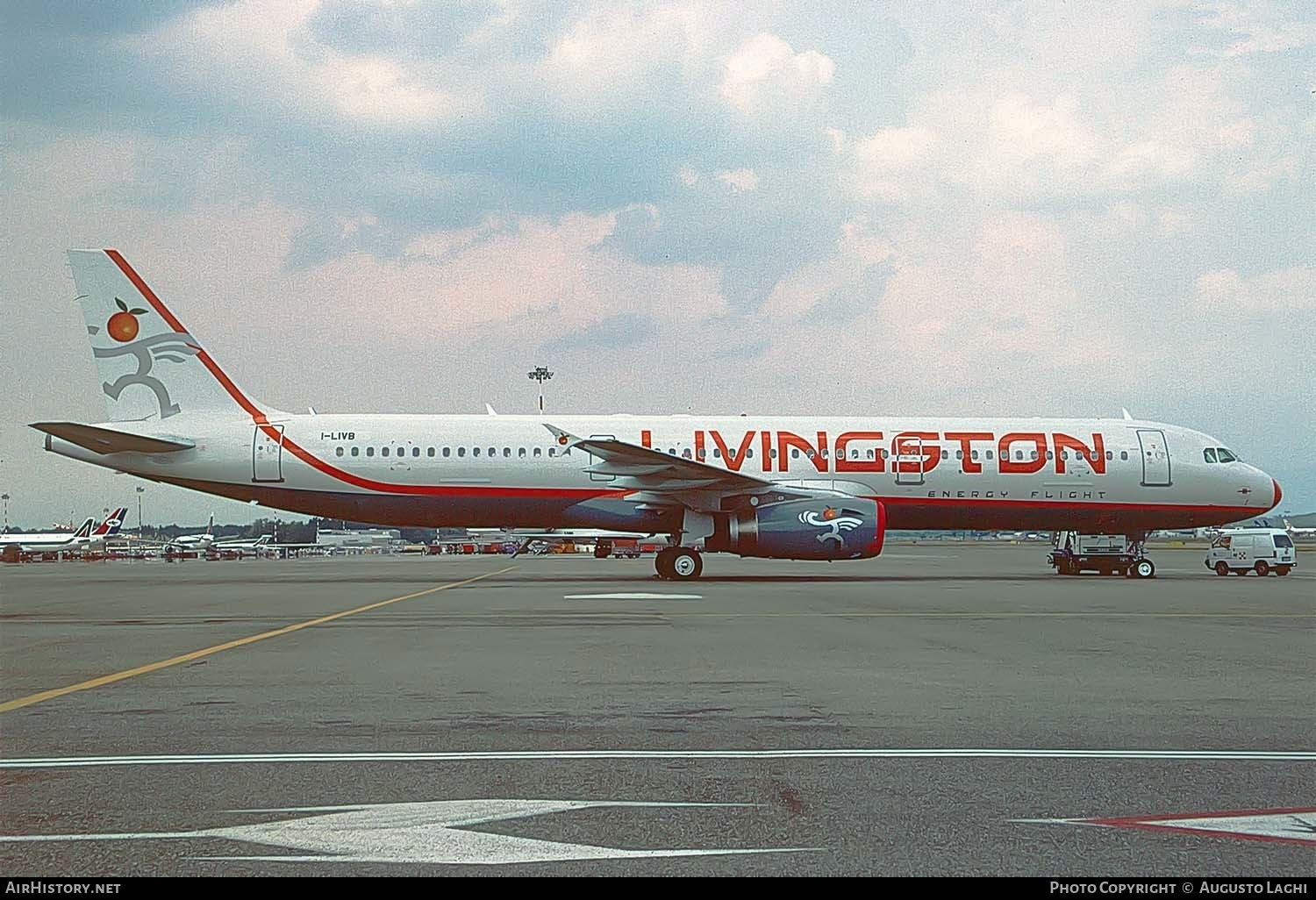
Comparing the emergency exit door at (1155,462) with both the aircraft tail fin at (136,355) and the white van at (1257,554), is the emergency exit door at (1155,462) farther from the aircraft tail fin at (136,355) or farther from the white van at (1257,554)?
the aircraft tail fin at (136,355)

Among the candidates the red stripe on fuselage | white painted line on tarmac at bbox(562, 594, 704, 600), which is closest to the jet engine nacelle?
the red stripe on fuselage

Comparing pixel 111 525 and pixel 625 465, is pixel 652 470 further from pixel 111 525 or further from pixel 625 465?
pixel 111 525

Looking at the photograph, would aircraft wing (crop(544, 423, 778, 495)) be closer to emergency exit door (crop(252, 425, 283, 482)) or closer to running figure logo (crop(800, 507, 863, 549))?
running figure logo (crop(800, 507, 863, 549))

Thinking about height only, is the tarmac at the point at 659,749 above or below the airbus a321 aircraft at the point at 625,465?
below

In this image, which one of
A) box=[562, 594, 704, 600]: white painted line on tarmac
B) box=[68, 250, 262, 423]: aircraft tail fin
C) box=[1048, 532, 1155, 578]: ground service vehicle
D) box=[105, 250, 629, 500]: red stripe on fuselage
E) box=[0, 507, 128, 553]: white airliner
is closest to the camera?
box=[562, 594, 704, 600]: white painted line on tarmac

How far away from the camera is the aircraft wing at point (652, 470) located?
28016 mm

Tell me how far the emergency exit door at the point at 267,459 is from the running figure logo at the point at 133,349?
3.10 m

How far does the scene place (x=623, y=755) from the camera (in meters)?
6.71

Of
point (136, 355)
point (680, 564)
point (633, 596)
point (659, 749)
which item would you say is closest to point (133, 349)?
point (136, 355)

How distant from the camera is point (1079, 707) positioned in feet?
28.0

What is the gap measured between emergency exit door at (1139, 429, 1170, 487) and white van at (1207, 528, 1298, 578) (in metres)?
6.18

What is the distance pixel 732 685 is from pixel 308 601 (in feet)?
44.2

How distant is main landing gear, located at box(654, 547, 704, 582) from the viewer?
29734 mm

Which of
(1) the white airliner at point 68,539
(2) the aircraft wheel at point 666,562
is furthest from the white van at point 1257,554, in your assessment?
(1) the white airliner at point 68,539
